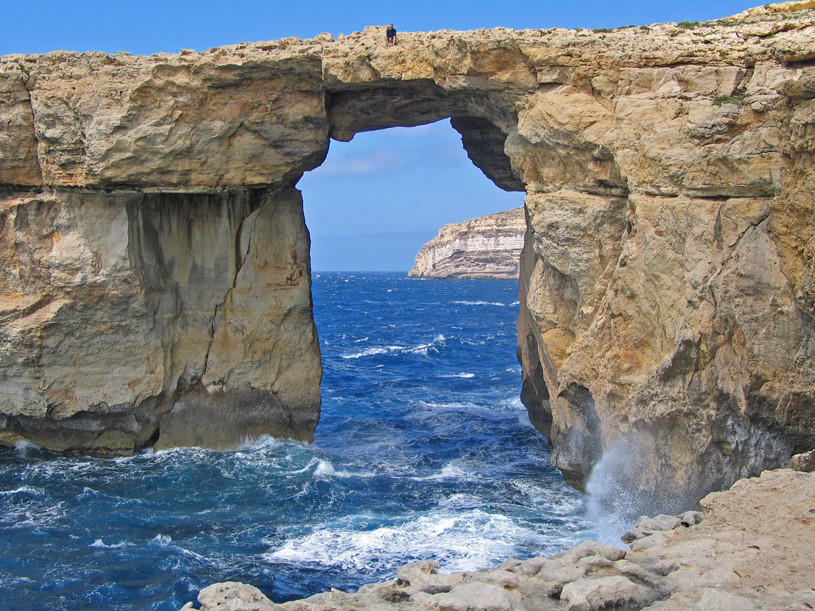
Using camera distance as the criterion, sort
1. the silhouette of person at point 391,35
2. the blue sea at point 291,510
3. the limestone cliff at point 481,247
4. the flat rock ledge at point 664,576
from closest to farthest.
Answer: the flat rock ledge at point 664,576 → the blue sea at point 291,510 → the silhouette of person at point 391,35 → the limestone cliff at point 481,247

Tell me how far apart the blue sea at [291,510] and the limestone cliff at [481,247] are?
3393 inches

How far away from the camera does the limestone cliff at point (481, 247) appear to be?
116 metres

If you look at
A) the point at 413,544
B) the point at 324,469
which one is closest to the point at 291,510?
the point at 324,469

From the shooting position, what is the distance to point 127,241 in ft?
69.8

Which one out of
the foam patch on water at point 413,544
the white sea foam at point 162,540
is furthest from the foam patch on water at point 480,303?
the white sea foam at point 162,540

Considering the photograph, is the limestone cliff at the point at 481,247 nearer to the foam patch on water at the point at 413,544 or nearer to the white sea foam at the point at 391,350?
the white sea foam at the point at 391,350

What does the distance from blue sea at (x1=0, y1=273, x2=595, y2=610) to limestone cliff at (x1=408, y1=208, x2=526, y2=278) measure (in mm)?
86192

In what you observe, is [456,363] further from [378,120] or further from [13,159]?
[13,159]

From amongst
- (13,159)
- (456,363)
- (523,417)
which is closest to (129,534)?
(13,159)

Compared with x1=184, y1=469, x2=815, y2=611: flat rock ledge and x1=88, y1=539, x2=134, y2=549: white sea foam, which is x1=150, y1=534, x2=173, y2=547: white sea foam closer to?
x1=88, y1=539, x2=134, y2=549: white sea foam

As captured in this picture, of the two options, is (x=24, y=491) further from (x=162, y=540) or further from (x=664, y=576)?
(x=664, y=576)

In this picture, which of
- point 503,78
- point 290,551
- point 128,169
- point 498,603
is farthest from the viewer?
point 128,169

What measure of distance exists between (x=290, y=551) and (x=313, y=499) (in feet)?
10.6

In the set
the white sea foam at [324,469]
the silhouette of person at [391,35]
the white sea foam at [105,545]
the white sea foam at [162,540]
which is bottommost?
the white sea foam at [105,545]
